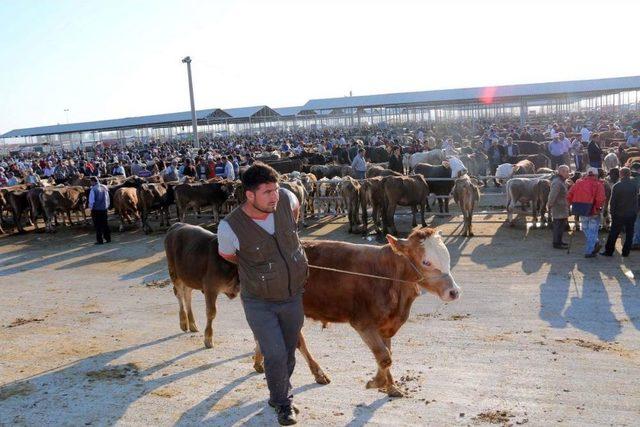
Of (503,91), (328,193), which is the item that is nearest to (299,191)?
(328,193)

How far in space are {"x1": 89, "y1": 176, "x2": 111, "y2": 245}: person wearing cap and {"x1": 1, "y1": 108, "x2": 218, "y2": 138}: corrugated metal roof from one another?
45540 millimetres

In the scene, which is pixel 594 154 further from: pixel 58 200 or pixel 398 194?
pixel 58 200

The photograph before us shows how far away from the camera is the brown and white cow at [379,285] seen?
5152mm

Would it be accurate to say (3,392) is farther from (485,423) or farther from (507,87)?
(507,87)

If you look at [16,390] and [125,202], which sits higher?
[125,202]

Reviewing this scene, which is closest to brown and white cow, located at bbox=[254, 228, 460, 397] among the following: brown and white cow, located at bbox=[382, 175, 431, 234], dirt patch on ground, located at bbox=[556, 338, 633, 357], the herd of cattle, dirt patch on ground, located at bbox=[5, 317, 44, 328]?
dirt patch on ground, located at bbox=[556, 338, 633, 357]

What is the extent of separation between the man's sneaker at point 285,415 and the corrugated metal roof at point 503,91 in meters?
45.6

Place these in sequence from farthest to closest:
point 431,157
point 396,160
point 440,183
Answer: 1. point 431,157
2. point 396,160
3. point 440,183

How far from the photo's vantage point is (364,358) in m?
6.61

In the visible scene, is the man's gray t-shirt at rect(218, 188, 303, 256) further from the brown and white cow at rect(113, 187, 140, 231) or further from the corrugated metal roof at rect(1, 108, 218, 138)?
the corrugated metal roof at rect(1, 108, 218, 138)

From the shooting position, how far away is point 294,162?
26.0m

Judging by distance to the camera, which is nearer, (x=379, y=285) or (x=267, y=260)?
(x=267, y=260)

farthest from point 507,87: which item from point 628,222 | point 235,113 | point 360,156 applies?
point 628,222

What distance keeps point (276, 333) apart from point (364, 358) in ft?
7.46
